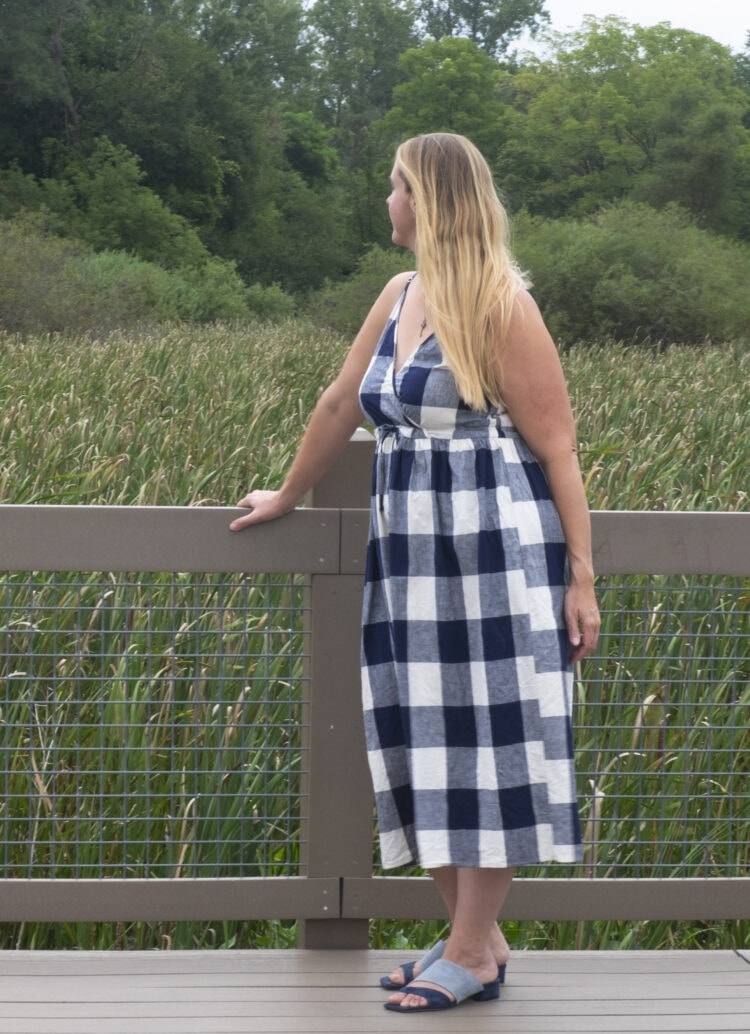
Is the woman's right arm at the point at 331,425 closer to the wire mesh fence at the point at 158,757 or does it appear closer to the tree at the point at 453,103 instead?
the wire mesh fence at the point at 158,757

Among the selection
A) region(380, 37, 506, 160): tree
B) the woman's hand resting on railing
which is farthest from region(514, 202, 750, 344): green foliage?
region(380, 37, 506, 160): tree

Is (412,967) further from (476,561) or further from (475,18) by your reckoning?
(475,18)

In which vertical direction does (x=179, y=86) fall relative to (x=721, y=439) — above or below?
above

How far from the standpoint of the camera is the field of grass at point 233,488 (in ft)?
9.36

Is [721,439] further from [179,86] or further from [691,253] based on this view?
[179,86]

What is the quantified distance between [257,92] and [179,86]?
6.80 meters

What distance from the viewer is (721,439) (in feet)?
23.4

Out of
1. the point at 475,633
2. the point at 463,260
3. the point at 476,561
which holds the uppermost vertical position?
the point at 463,260

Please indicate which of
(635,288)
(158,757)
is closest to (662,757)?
(158,757)

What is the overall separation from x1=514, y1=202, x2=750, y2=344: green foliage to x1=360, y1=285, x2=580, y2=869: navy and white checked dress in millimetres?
20462

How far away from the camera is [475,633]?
2.28 meters

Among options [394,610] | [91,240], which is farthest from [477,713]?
[91,240]

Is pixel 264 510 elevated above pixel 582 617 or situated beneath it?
elevated above

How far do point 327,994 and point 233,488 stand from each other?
117 inches
